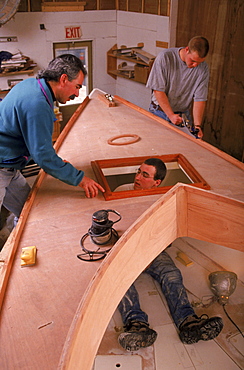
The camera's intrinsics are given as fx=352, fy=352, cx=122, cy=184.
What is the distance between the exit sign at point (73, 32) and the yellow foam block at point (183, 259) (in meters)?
5.03

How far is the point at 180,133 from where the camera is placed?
140 inches

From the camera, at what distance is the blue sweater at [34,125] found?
2.24 m

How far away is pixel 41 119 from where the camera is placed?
2.24 meters

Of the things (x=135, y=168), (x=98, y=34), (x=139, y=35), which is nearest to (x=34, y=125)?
(x=135, y=168)

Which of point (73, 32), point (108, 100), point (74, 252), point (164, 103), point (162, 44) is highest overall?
point (73, 32)

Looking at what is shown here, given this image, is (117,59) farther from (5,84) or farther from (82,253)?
(82,253)

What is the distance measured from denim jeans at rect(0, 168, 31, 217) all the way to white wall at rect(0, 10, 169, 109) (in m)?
3.80

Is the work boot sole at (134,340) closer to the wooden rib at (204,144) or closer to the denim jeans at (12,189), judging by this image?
the denim jeans at (12,189)

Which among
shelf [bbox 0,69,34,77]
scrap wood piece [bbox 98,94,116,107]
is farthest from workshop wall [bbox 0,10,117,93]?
scrap wood piece [bbox 98,94,116,107]

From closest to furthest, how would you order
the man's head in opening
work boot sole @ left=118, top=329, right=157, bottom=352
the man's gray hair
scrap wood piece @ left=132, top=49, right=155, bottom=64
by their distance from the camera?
work boot sole @ left=118, top=329, right=157, bottom=352, the man's gray hair, the man's head in opening, scrap wood piece @ left=132, top=49, right=155, bottom=64

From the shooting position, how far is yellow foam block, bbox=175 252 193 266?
9.46 feet

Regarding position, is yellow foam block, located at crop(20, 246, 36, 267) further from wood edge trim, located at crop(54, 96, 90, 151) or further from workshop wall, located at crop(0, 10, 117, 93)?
workshop wall, located at crop(0, 10, 117, 93)

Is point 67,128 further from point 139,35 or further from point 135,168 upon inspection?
point 139,35

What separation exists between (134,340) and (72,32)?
584 cm
